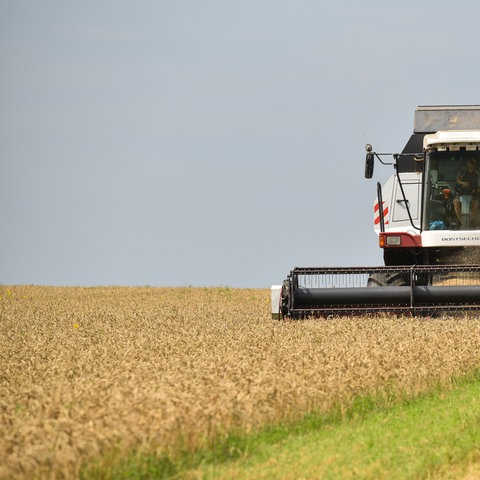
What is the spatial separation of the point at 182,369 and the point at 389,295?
504 centimetres

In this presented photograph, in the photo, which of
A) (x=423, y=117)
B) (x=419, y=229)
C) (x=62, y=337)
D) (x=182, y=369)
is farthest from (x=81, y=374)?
(x=423, y=117)

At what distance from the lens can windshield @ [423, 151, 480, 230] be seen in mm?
12602

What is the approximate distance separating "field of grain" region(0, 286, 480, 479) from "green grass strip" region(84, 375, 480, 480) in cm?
10

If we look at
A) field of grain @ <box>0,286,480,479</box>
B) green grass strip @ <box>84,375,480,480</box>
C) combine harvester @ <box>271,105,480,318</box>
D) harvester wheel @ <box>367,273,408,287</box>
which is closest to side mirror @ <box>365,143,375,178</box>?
combine harvester @ <box>271,105,480,318</box>

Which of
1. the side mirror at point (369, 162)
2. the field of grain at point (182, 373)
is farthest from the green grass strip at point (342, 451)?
the side mirror at point (369, 162)

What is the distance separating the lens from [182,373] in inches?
263

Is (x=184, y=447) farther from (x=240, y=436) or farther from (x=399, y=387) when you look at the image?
(x=399, y=387)

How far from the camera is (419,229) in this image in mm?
12805

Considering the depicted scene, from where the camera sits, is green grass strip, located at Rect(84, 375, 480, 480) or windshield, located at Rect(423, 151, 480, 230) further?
windshield, located at Rect(423, 151, 480, 230)

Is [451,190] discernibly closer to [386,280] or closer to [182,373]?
[386,280]

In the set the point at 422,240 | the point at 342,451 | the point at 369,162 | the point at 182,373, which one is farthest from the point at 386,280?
the point at 342,451

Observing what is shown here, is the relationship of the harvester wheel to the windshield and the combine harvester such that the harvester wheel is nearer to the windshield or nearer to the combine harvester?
the combine harvester

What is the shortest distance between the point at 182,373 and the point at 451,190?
22.6 ft

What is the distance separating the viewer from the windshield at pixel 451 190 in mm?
12602
